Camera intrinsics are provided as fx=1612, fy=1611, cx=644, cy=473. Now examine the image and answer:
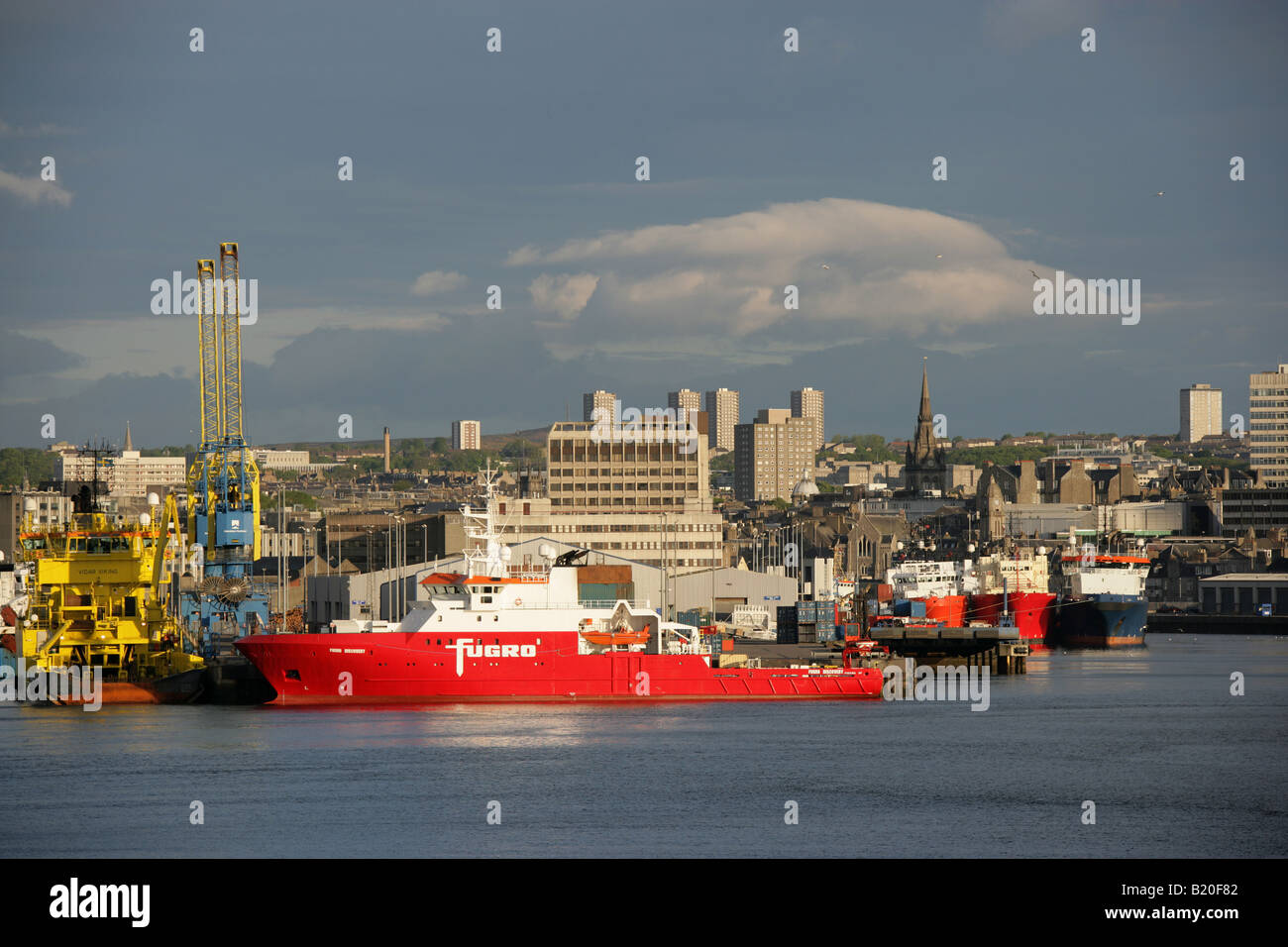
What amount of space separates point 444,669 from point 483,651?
60.6 inches

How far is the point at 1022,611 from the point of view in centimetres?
11875

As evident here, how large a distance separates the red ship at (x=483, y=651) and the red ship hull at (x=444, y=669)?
4 cm

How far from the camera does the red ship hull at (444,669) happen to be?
2308 inches

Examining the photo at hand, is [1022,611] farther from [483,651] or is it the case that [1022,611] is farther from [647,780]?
[647,780]

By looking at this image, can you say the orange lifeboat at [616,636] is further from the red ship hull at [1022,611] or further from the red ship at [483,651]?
the red ship hull at [1022,611]

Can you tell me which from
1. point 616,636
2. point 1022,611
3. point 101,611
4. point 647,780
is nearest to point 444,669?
point 616,636

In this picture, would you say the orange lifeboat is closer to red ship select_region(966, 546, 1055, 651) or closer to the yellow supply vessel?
the yellow supply vessel

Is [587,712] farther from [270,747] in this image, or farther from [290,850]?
[290,850]

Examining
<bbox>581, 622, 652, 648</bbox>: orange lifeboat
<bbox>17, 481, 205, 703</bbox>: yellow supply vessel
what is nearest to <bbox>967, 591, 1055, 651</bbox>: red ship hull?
<bbox>581, 622, 652, 648</bbox>: orange lifeboat

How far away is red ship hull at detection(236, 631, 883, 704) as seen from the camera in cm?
5862

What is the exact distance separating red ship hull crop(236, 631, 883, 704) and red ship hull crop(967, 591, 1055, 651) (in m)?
62.7
